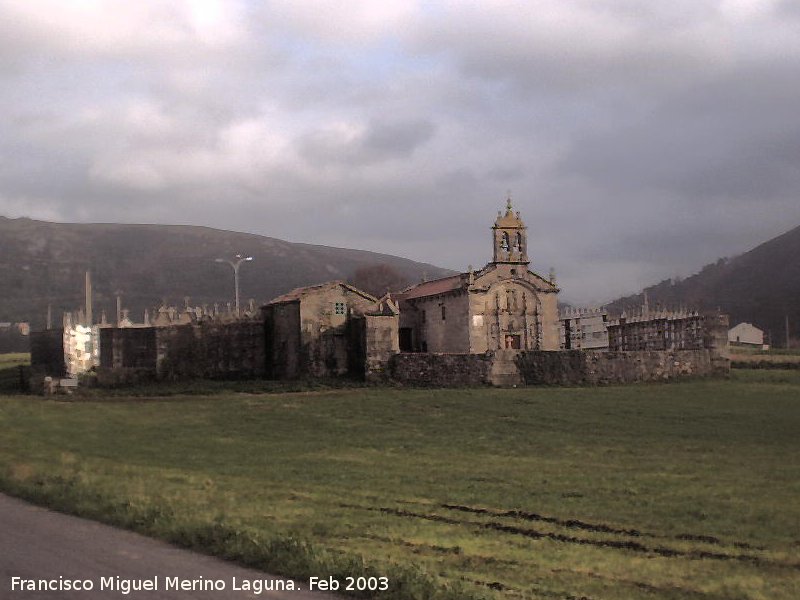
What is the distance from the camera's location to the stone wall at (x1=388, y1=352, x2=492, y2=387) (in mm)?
45344

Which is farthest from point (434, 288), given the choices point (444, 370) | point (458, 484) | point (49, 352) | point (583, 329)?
point (458, 484)

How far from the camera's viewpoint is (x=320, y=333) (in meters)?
48.7

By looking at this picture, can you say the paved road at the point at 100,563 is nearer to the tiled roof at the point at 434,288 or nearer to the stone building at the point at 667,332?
the stone building at the point at 667,332

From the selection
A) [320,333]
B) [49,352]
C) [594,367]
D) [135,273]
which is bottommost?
[594,367]

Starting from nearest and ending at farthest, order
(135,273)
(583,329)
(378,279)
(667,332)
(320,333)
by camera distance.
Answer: (320,333) → (667,332) → (583,329) → (378,279) → (135,273)

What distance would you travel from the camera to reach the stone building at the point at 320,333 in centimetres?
4825

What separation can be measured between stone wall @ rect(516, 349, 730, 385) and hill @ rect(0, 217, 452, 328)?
9937cm

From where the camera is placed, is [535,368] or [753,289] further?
[753,289]

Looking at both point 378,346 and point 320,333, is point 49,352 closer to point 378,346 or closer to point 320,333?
point 320,333

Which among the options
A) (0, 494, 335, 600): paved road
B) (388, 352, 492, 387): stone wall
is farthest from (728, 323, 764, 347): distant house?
(0, 494, 335, 600): paved road

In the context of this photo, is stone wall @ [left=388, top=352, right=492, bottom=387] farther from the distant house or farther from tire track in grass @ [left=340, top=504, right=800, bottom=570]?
the distant house

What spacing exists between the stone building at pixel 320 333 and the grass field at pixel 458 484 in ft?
28.0

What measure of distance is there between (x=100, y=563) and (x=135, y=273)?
173m

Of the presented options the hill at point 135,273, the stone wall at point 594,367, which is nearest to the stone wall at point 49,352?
the stone wall at point 594,367
